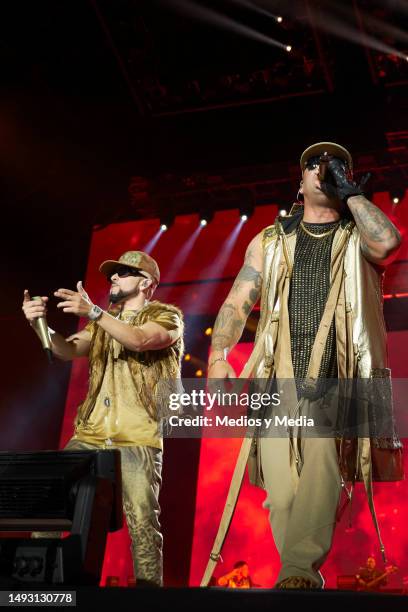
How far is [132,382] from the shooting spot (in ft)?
13.7

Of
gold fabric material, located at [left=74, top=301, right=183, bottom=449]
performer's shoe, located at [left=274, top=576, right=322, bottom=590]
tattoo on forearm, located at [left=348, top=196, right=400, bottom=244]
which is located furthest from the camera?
gold fabric material, located at [left=74, top=301, right=183, bottom=449]

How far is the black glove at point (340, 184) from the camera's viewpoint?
339 centimetres

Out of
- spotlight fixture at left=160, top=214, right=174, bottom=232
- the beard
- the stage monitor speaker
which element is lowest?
the stage monitor speaker

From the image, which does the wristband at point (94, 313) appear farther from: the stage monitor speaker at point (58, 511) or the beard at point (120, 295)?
the stage monitor speaker at point (58, 511)

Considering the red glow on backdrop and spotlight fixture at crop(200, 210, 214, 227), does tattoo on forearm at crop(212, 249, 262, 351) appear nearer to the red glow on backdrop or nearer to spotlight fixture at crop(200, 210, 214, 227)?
the red glow on backdrop

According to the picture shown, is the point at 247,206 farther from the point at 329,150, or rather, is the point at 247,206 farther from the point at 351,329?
the point at 351,329

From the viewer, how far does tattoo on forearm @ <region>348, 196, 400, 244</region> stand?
3.25 m

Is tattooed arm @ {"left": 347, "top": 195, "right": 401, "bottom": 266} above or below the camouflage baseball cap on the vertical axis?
below

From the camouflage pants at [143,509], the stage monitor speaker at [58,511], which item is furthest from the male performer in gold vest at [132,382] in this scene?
the stage monitor speaker at [58,511]

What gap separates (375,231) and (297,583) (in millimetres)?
1529

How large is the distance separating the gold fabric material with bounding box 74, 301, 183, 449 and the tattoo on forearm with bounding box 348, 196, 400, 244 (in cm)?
141

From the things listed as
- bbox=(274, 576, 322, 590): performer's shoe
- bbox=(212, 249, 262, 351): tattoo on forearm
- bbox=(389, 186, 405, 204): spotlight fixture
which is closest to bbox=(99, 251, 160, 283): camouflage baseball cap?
bbox=(212, 249, 262, 351): tattoo on forearm

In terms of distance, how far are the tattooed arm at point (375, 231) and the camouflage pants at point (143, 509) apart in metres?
1.64

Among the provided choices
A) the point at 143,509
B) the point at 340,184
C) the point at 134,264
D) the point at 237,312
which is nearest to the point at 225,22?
the point at 134,264
